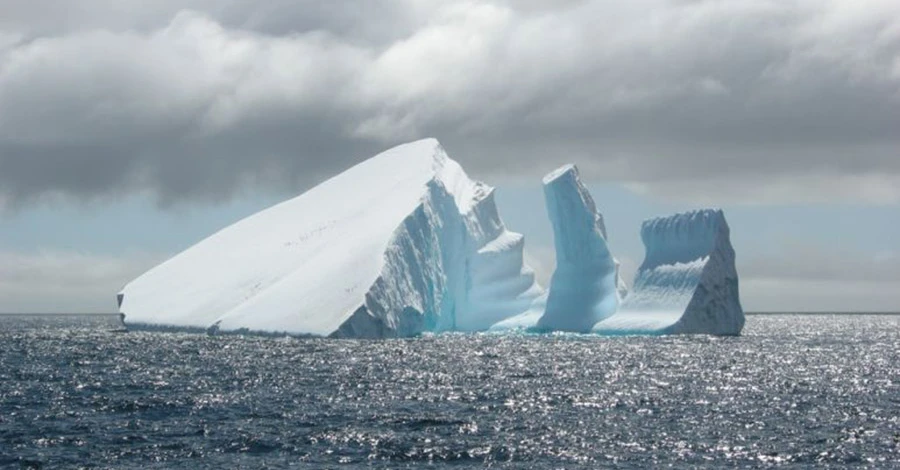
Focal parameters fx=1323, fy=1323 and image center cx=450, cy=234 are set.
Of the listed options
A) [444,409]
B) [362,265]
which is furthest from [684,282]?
[444,409]

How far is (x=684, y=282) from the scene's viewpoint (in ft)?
207

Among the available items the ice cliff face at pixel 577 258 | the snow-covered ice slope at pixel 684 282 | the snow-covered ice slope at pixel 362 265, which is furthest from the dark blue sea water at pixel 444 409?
the ice cliff face at pixel 577 258

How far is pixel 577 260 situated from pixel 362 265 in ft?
42.0

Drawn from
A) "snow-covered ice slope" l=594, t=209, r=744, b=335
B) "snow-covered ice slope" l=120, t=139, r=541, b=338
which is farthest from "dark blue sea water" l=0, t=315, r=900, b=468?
"snow-covered ice slope" l=594, t=209, r=744, b=335

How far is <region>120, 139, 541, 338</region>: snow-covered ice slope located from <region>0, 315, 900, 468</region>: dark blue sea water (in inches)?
124

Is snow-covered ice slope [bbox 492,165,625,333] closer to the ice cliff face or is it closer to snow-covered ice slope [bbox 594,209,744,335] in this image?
the ice cliff face

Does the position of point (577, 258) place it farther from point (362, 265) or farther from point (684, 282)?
point (362, 265)

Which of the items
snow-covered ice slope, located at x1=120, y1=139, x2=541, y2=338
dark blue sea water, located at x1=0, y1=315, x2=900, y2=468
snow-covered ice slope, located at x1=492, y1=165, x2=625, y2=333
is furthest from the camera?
snow-covered ice slope, located at x1=492, y1=165, x2=625, y2=333

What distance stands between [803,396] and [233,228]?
168ft

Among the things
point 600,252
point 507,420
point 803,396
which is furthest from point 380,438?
point 600,252

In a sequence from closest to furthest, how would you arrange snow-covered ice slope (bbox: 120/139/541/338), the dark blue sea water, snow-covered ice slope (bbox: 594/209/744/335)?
the dark blue sea water, snow-covered ice slope (bbox: 120/139/541/338), snow-covered ice slope (bbox: 594/209/744/335)

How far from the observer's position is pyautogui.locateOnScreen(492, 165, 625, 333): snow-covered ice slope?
68.2 meters

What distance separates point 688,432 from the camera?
3006cm

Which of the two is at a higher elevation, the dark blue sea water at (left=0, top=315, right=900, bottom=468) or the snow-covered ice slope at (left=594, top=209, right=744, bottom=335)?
the snow-covered ice slope at (left=594, top=209, right=744, bottom=335)
